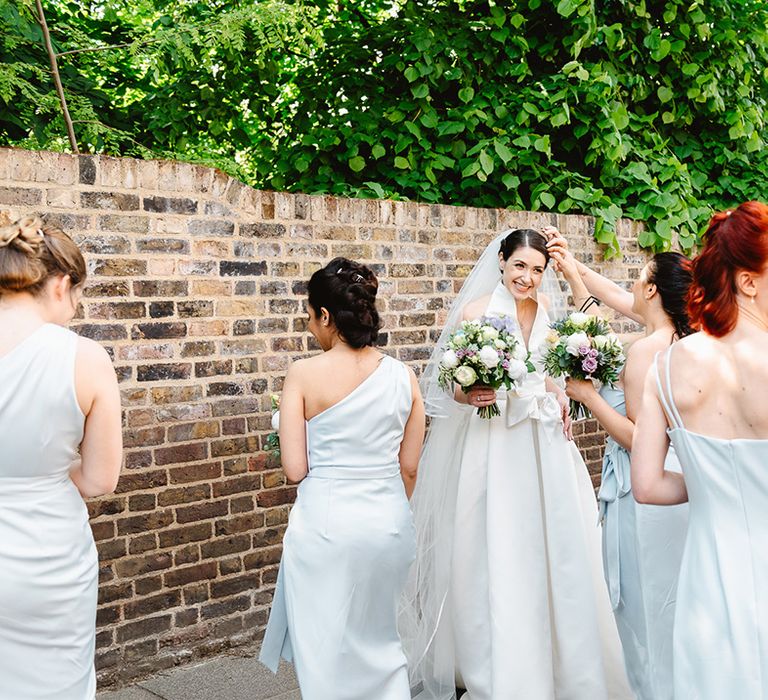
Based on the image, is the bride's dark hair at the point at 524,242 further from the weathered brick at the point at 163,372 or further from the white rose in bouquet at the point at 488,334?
the weathered brick at the point at 163,372

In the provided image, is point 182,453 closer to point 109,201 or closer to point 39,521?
point 109,201

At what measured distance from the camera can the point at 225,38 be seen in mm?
6125

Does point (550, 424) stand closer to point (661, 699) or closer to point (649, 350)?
point (649, 350)

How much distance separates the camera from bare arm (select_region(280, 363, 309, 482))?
3465mm

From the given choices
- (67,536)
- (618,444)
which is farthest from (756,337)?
(67,536)

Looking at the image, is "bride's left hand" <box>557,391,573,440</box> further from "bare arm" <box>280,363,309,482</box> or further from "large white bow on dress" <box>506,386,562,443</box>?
"bare arm" <box>280,363,309,482</box>

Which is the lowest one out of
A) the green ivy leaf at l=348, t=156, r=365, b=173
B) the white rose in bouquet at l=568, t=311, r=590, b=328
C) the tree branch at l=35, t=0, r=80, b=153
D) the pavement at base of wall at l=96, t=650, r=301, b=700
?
the pavement at base of wall at l=96, t=650, r=301, b=700

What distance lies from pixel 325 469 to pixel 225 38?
369 cm

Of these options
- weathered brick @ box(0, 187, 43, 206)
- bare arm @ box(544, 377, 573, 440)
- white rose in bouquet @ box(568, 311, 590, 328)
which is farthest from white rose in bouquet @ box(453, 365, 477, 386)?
weathered brick @ box(0, 187, 43, 206)

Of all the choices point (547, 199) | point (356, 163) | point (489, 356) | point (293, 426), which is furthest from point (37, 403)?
point (547, 199)

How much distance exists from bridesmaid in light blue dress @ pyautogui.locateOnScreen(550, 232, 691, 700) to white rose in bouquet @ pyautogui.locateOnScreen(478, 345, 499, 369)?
13.4 inches

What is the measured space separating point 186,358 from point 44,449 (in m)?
2.12

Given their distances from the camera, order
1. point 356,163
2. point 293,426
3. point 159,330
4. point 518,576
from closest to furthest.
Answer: point 293,426, point 518,576, point 159,330, point 356,163

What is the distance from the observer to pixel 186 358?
4.77 m
